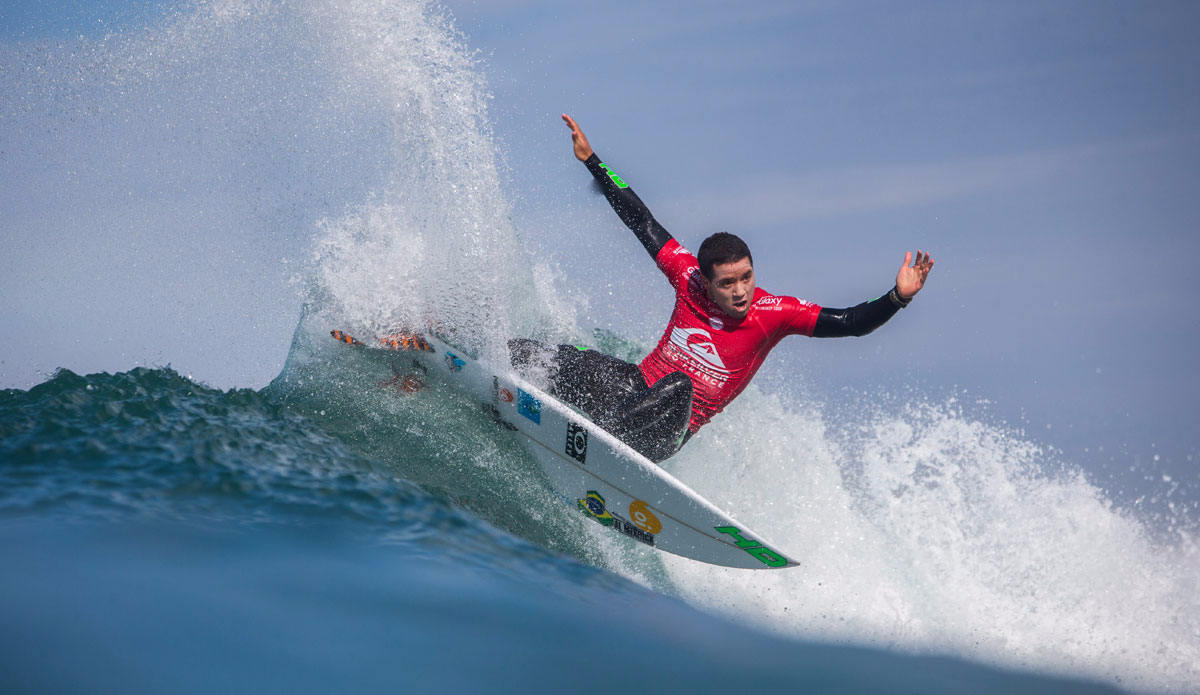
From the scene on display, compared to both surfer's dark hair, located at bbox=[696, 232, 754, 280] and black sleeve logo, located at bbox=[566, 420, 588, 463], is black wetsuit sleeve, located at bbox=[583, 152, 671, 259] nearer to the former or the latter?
surfer's dark hair, located at bbox=[696, 232, 754, 280]

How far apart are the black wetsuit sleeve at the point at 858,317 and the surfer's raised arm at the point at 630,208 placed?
151 centimetres

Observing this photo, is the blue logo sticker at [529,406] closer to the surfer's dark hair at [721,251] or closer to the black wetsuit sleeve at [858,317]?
the surfer's dark hair at [721,251]

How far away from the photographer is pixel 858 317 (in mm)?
5457

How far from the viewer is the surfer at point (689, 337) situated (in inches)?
221

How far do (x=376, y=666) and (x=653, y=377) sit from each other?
3178 mm

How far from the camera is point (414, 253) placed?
7344 mm

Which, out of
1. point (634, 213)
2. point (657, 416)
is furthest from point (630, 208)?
point (657, 416)

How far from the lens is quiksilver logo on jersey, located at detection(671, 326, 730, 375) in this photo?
6012mm

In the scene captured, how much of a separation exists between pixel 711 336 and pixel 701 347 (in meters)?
0.12

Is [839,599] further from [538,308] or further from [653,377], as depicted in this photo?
[538,308]

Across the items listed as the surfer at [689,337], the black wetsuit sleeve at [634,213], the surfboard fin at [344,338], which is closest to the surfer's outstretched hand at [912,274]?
the surfer at [689,337]

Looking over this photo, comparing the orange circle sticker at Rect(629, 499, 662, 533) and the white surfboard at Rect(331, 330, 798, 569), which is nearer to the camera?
the white surfboard at Rect(331, 330, 798, 569)

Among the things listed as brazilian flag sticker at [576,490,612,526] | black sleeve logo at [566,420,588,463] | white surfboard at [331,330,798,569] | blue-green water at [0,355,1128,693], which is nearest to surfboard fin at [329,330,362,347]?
white surfboard at [331,330,798,569]

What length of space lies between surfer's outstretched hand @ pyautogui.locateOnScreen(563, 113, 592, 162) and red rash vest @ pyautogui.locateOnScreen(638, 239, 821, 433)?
3.65 feet
